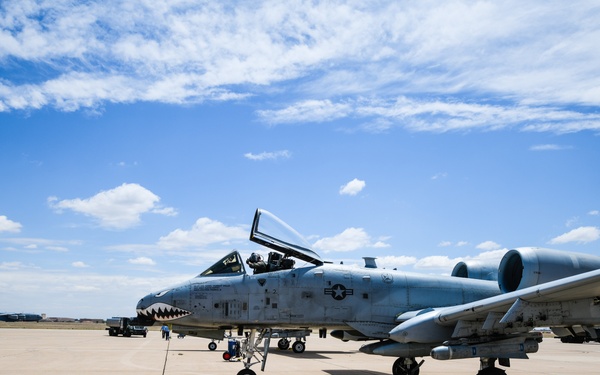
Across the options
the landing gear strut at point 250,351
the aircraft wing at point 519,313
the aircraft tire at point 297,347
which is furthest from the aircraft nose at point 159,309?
the aircraft tire at point 297,347

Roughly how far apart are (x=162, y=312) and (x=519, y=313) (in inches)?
272

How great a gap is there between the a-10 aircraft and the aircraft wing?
0.06 ft

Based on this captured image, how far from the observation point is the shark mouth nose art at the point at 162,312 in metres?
11.5

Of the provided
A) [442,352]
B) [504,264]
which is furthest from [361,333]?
[504,264]

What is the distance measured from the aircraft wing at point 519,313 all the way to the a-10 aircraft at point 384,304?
19mm

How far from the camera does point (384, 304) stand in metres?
12.6

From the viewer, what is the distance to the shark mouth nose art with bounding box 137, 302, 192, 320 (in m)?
11.5

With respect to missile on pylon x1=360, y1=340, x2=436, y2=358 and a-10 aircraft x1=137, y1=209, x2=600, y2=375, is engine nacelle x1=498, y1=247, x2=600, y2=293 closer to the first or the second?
a-10 aircraft x1=137, y1=209, x2=600, y2=375

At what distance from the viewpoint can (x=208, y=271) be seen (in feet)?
40.6

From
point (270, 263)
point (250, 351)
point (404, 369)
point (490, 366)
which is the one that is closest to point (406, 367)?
point (404, 369)

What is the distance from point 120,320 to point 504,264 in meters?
45.7

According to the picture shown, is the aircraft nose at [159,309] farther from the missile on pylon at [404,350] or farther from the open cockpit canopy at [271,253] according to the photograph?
the missile on pylon at [404,350]

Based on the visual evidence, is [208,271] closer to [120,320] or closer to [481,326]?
[481,326]

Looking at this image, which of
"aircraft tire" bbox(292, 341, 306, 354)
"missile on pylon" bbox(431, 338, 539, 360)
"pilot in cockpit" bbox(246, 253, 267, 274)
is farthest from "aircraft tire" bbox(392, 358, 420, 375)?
"aircraft tire" bbox(292, 341, 306, 354)
